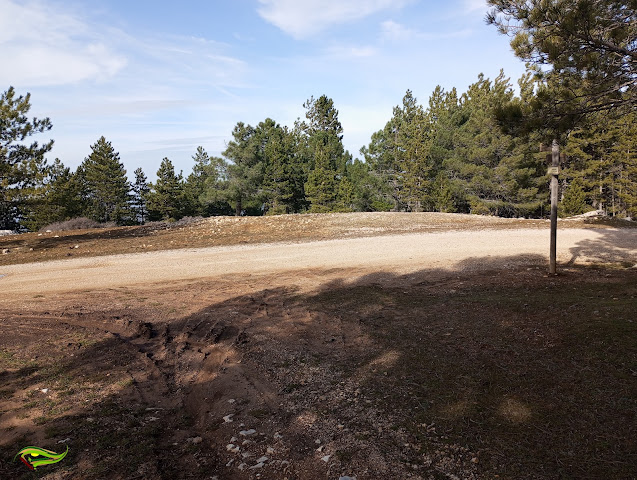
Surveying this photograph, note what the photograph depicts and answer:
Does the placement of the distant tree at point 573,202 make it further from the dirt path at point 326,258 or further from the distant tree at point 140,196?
the distant tree at point 140,196

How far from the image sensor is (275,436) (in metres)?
3.75

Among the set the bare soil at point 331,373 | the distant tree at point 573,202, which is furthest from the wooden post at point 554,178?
the distant tree at point 573,202

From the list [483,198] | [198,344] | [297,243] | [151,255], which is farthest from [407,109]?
[198,344]

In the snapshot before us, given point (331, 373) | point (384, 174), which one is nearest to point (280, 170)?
point (384, 174)

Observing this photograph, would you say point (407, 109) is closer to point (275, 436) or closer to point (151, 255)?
point (151, 255)

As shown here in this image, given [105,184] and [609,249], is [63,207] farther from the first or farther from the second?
[609,249]

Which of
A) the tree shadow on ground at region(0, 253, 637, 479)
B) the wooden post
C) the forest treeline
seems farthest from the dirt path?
the forest treeline

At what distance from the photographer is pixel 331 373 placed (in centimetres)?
496

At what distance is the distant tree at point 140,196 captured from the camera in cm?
5275

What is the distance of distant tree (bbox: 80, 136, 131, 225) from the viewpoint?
1828 inches

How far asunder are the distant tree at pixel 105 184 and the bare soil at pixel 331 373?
40.3 metres

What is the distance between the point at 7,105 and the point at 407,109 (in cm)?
3565

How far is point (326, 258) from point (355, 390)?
829 centimetres

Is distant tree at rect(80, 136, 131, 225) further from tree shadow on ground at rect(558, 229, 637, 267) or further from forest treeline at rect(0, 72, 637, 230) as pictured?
tree shadow on ground at rect(558, 229, 637, 267)
